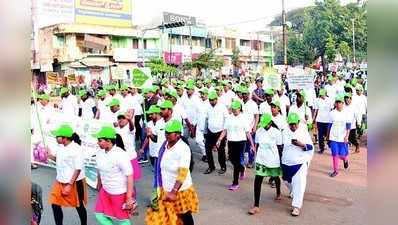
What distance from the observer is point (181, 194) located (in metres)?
A: 4.77

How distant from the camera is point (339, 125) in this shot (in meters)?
8.59

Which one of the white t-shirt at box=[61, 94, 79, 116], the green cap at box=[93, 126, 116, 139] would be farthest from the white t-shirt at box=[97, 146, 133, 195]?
the white t-shirt at box=[61, 94, 79, 116]

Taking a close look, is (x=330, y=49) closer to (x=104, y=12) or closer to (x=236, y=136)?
(x=104, y=12)

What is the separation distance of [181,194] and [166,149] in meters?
0.47

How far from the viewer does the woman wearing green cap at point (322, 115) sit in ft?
34.8

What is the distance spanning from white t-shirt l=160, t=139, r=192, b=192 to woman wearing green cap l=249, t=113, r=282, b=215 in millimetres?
1910

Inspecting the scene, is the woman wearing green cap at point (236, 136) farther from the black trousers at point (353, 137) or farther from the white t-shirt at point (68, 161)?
the black trousers at point (353, 137)

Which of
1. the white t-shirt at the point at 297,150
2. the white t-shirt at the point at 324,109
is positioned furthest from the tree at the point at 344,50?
the white t-shirt at the point at 297,150

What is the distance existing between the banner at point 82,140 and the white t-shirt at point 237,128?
2151mm

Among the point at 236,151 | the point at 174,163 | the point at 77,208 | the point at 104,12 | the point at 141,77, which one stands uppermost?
the point at 104,12

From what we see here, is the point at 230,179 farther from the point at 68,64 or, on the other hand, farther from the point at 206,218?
the point at 68,64

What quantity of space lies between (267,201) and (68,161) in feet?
10.4

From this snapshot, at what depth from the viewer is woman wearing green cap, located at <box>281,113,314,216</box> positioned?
636 centimetres

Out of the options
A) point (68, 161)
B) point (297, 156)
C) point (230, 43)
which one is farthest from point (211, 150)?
point (230, 43)
